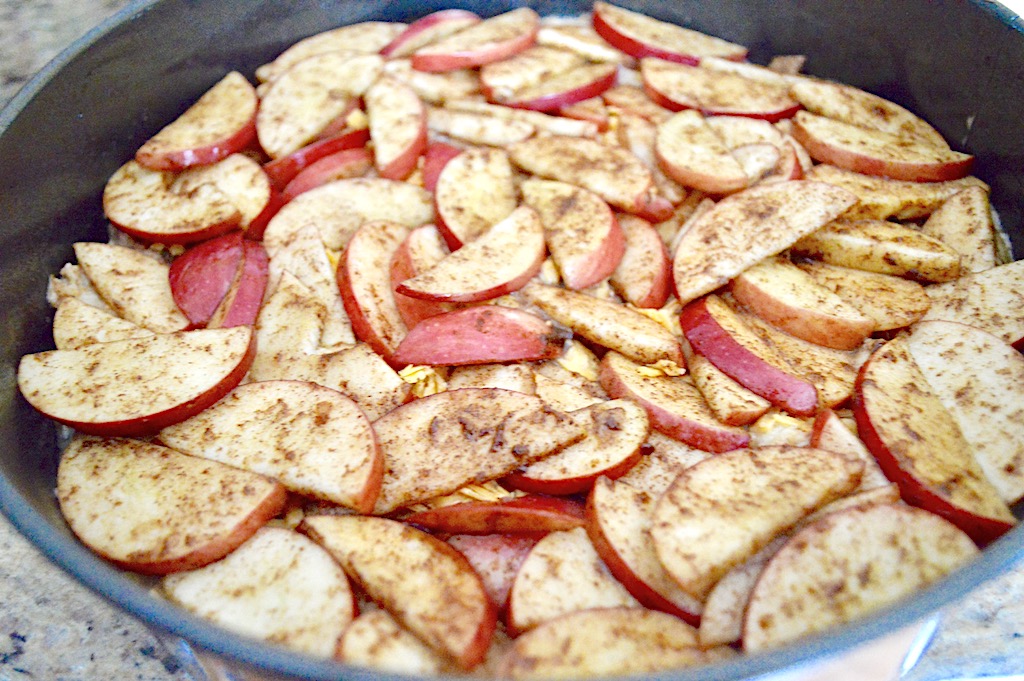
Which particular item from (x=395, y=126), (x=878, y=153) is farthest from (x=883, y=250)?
(x=395, y=126)

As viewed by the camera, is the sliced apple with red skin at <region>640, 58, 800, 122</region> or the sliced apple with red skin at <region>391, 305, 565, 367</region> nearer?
the sliced apple with red skin at <region>391, 305, 565, 367</region>

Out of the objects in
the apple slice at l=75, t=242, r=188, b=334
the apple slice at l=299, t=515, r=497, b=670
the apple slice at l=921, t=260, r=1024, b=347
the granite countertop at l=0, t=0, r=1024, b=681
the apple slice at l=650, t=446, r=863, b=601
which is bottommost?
the granite countertop at l=0, t=0, r=1024, b=681

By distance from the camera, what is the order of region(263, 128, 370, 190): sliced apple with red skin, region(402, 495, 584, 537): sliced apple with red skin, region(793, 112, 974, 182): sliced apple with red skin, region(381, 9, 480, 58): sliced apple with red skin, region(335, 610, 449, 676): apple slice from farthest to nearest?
region(381, 9, 480, 58): sliced apple with red skin, region(263, 128, 370, 190): sliced apple with red skin, region(793, 112, 974, 182): sliced apple with red skin, region(402, 495, 584, 537): sliced apple with red skin, region(335, 610, 449, 676): apple slice

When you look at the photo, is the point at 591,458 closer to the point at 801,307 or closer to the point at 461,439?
the point at 461,439

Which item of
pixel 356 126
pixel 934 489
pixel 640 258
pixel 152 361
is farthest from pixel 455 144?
pixel 934 489

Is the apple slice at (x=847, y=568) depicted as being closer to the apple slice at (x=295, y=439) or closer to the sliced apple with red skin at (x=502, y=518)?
the sliced apple with red skin at (x=502, y=518)

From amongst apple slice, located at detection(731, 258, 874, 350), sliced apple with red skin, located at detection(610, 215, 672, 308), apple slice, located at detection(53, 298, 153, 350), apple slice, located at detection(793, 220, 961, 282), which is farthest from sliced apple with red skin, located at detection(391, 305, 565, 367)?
apple slice, located at detection(793, 220, 961, 282)

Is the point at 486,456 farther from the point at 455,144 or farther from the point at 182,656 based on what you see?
the point at 455,144

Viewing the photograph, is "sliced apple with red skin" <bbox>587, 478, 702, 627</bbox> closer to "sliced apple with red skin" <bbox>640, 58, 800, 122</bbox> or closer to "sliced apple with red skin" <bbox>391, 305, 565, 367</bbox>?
"sliced apple with red skin" <bbox>391, 305, 565, 367</bbox>
